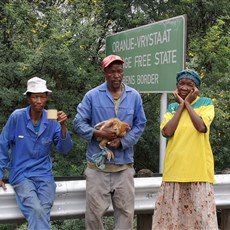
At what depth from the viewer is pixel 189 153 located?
12.3 ft

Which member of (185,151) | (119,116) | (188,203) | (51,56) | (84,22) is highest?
(84,22)

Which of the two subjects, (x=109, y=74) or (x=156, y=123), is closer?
(x=109, y=74)

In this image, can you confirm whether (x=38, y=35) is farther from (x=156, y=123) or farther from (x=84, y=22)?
(x=156, y=123)

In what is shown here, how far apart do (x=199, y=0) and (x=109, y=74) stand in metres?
5.25

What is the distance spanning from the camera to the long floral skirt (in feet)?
12.3

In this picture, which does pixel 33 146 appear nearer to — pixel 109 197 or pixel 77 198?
pixel 77 198

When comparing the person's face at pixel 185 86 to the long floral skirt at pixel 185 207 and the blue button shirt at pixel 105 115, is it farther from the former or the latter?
the long floral skirt at pixel 185 207

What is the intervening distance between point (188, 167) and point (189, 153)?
110mm

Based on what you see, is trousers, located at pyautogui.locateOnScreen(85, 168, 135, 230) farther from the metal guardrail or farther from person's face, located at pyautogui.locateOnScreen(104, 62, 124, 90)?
person's face, located at pyautogui.locateOnScreen(104, 62, 124, 90)

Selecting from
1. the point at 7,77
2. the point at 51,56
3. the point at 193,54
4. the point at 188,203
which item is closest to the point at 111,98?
the point at 188,203

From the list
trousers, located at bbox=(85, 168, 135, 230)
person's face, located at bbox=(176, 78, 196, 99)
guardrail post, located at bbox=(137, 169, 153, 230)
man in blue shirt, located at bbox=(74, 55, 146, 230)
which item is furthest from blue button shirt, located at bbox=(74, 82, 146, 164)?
guardrail post, located at bbox=(137, 169, 153, 230)

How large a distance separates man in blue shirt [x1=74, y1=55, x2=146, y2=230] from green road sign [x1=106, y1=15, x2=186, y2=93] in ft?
3.14

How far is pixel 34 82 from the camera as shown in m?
3.83

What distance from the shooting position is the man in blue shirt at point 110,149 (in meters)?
3.78
